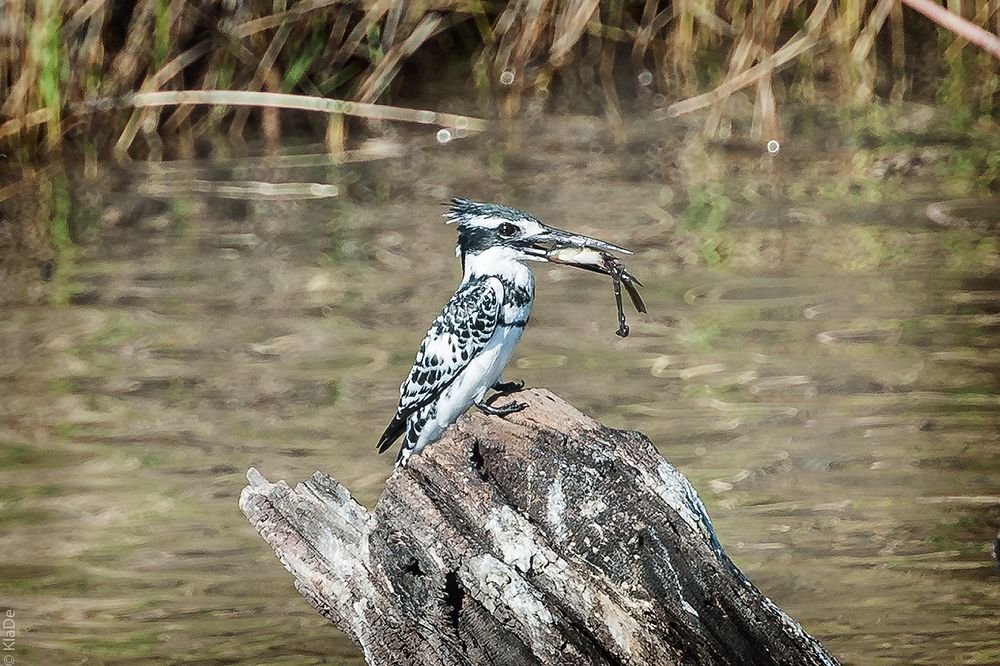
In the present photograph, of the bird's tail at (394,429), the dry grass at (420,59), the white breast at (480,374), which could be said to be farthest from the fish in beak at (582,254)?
the dry grass at (420,59)

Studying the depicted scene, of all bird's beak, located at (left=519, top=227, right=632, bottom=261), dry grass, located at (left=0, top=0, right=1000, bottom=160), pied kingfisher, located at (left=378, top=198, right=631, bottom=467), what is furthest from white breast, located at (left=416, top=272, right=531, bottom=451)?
dry grass, located at (left=0, top=0, right=1000, bottom=160)

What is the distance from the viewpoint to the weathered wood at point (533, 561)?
8.12 ft

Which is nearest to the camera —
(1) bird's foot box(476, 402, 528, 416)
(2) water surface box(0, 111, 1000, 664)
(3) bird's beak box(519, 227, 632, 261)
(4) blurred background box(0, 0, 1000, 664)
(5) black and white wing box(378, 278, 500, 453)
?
(1) bird's foot box(476, 402, 528, 416)

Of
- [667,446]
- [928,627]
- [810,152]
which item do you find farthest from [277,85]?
[928,627]

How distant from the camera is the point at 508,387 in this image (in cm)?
351

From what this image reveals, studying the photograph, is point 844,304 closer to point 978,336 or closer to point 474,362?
point 978,336

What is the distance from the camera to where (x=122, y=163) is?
26.5 ft

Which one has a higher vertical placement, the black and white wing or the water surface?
the black and white wing

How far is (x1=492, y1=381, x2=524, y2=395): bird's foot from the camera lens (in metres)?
3.43

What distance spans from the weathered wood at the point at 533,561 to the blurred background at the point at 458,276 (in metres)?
1.12

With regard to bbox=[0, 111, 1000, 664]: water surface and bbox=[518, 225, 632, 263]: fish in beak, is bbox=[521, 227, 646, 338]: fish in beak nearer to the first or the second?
bbox=[518, 225, 632, 263]: fish in beak

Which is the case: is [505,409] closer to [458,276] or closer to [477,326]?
[477,326]

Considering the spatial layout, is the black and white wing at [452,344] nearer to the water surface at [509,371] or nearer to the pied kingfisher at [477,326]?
the pied kingfisher at [477,326]

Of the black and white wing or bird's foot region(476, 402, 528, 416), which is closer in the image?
bird's foot region(476, 402, 528, 416)
